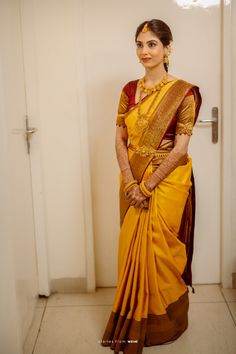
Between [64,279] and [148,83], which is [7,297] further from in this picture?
[148,83]

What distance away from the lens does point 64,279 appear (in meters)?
2.65

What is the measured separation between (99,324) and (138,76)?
136 cm

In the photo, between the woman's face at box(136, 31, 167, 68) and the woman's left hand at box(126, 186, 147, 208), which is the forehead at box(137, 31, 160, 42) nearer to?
the woman's face at box(136, 31, 167, 68)

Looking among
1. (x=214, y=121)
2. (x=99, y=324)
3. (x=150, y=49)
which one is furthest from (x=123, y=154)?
(x=99, y=324)

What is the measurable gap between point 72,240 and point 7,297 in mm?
758

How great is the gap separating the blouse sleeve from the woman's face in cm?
21

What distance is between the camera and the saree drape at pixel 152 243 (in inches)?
76.7

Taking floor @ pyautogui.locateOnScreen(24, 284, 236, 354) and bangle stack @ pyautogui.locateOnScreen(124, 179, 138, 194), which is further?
floor @ pyautogui.locateOnScreen(24, 284, 236, 354)

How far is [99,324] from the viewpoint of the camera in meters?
2.32

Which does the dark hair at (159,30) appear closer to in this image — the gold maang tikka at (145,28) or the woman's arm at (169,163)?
the gold maang tikka at (145,28)

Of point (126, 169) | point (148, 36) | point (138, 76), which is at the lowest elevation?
point (126, 169)

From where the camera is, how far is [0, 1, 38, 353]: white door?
186 centimetres

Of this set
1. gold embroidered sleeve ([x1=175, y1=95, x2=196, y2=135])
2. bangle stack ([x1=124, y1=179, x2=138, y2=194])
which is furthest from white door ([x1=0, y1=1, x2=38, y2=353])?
gold embroidered sleeve ([x1=175, y1=95, x2=196, y2=135])

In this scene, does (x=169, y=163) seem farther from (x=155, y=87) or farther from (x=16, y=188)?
(x=16, y=188)
